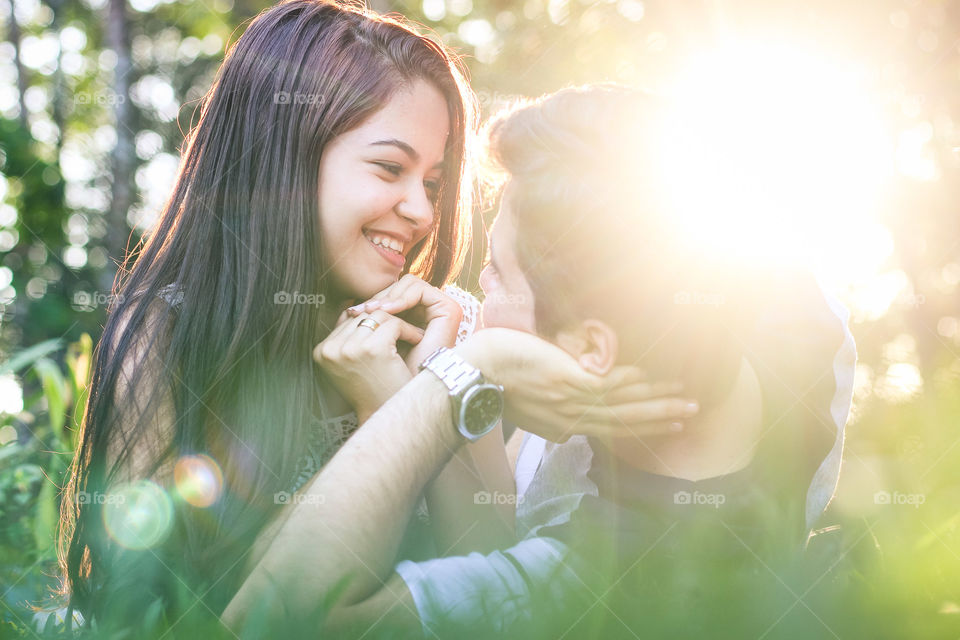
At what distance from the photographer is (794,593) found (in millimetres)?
1061

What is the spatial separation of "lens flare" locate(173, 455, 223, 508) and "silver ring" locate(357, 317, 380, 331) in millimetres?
588

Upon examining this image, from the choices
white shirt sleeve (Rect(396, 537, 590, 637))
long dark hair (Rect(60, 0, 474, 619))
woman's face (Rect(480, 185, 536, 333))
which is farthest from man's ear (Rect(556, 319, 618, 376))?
long dark hair (Rect(60, 0, 474, 619))

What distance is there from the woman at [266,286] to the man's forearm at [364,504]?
335 mm

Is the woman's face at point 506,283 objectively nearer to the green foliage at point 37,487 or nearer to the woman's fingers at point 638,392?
the woman's fingers at point 638,392

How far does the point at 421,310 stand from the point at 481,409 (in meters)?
0.81

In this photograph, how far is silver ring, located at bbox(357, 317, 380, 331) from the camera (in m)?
2.34

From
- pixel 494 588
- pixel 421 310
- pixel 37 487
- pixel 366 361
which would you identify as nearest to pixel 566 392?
pixel 494 588

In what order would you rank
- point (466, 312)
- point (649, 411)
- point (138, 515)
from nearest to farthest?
1. point (649, 411)
2. point (138, 515)
3. point (466, 312)

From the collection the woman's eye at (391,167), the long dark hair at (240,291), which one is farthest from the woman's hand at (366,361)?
the woman's eye at (391,167)

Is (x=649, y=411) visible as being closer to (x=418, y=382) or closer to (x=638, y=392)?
(x=638, y=392)

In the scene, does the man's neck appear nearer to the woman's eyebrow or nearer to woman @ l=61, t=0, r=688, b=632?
woman @ l=61, t=0, r=688, b=632

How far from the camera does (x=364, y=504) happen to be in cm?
169

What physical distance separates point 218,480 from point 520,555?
932mm

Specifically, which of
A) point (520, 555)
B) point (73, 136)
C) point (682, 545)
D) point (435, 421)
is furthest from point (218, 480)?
point (73, 136)
